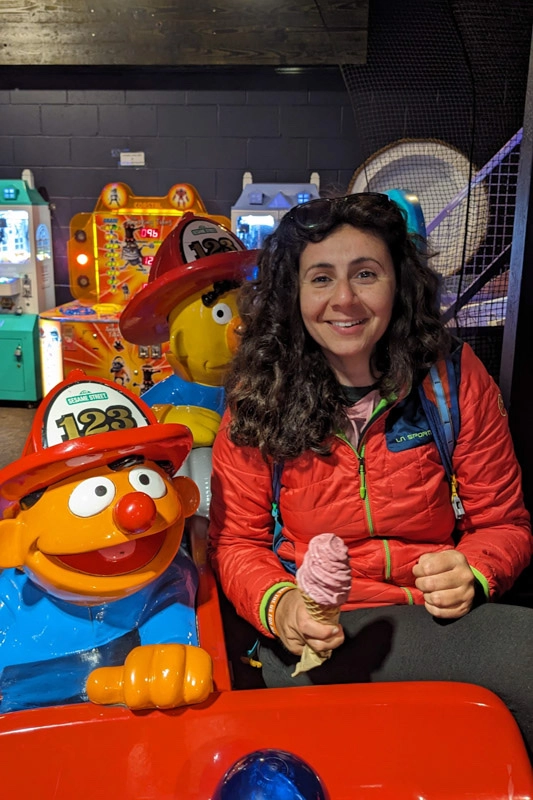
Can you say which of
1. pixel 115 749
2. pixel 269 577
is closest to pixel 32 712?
pixel 115 749

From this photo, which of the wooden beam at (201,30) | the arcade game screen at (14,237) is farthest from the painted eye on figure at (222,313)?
the arcade game screen at (14,237)

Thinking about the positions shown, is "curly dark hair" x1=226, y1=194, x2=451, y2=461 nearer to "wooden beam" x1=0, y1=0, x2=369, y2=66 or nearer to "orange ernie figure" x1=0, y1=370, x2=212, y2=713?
"orange ernie figure" x1=0, y1=370, x2=212, y2=713

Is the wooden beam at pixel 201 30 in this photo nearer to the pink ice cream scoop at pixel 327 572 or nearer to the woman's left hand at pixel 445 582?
the woman's left hand at pixel 445 582

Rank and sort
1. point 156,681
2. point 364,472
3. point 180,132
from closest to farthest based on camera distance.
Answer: point 156,681, point 364,472, point 180,132

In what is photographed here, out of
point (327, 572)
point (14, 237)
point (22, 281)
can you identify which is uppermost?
point (14, 237)

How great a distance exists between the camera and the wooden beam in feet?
14.4

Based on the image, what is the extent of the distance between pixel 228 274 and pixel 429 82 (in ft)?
10.2

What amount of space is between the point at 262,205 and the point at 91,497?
12.3 feet

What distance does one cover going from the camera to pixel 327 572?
0.94 meters

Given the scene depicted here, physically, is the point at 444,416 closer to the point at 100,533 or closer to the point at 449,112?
the point at 100,533

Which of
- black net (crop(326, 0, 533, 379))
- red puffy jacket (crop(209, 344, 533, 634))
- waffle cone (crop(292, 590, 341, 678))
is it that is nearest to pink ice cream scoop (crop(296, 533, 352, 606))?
waffle cone (crop(292, 590, 341, 678))

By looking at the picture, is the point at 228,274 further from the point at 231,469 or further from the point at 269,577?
the point at 269,577

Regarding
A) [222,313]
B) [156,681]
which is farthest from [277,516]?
[222,313]

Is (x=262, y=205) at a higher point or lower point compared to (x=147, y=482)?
higher
